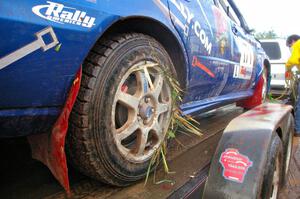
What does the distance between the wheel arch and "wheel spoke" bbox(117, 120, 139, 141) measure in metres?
0.55

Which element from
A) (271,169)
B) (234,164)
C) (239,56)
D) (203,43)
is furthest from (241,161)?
(239,56)

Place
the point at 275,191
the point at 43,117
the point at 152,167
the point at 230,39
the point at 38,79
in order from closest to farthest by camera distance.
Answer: the point at 38,79, the point at 43,117, the point at 275,191, the point at 152,167, the point at 230,39

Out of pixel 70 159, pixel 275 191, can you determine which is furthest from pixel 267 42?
pixel 70 159

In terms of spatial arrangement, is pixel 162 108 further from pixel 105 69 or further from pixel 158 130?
pixel 105 69

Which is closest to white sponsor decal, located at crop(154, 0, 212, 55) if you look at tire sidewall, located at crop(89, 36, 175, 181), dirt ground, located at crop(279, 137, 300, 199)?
tire sidewall, located at crop(89, 36, 175, 181)

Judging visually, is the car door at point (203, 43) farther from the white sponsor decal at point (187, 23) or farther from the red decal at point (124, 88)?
the red decal at point (124, 88)

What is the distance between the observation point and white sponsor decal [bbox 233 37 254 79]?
3.93m

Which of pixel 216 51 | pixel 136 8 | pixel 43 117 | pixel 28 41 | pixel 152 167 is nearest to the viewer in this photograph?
pixel 28 41

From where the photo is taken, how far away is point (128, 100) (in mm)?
1938

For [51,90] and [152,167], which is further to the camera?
[152,167]

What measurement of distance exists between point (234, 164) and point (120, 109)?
784 mm

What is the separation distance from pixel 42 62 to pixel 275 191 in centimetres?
158

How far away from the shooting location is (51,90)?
152 centimetres

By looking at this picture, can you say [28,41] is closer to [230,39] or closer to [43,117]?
[43,117]
